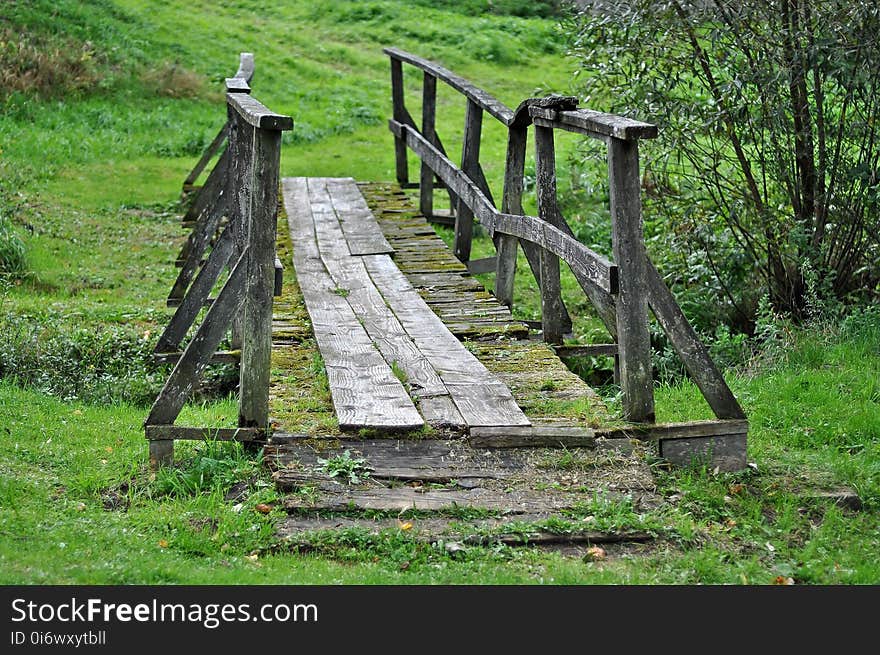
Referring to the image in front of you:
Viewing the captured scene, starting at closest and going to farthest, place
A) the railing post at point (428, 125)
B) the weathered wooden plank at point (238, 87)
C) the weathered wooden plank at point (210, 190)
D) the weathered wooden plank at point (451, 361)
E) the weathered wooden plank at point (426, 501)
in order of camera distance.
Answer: the weathered wooden plank at point (426, 501) → the weathered wooden plank at point (451, 361) → the weathered wooden plank at point (238, 87) → the weathered wooden plank at point (210, 190) → the railing post at point (428, 125)

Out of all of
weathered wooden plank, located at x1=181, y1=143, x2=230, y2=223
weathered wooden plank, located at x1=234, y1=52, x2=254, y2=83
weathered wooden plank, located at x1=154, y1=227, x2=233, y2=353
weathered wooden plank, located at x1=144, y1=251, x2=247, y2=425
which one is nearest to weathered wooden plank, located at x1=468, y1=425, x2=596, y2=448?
weathered wooden plank, located at x1=144, y1=251, x2=247, y2=425

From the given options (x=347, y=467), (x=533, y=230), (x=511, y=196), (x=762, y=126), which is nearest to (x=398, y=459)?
(x=347, y=467)

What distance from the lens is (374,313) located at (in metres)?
7.52

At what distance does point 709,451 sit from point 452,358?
1.69m

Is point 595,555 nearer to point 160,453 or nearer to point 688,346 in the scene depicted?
point 688,346

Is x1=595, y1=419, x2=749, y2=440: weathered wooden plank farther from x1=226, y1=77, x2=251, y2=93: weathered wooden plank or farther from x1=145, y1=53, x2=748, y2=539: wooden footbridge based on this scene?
x1=226, y1=77, x2=251, y2=93: weathered wooden plank

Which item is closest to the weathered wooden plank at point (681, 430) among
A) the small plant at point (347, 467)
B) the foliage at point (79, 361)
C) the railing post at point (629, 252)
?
the railing post at point (629, 252)

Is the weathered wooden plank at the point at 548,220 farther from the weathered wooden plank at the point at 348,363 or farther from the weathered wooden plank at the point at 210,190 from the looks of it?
the weathered wooden plank at the point at 210,190

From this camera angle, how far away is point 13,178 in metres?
12.4

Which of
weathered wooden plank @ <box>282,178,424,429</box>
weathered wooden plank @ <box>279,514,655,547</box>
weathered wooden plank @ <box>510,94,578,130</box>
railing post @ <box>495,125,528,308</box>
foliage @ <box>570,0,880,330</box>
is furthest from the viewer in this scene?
foliage @ <box>570,0,880,330</box>

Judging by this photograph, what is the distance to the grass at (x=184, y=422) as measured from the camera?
4484 mm

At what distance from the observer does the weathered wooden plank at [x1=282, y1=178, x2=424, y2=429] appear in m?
5.44

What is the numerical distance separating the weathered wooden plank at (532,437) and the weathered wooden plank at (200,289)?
2.41 metres

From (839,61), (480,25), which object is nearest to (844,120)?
(839,61)
